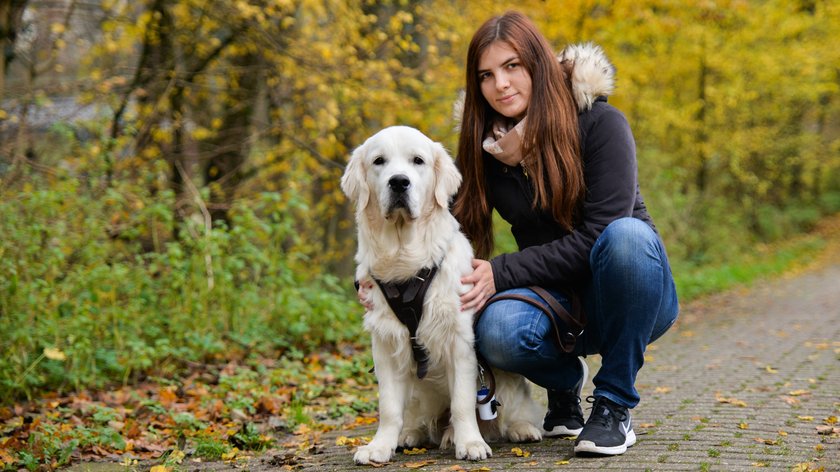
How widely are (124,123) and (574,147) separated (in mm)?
5248

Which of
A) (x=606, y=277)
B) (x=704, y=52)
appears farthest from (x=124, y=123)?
(x=704, y=52)

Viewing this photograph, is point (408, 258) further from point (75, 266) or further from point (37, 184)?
point (37, 184)

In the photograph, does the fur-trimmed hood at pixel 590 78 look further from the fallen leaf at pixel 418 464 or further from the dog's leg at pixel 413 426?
the fallen leaf at pixel 418 464

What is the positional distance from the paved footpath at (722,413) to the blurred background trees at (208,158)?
2.08 metres

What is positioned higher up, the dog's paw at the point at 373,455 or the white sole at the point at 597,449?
the white sole at the point at 597,449

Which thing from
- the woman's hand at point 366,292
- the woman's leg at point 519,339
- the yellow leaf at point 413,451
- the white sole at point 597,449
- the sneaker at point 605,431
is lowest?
the yellow leaf at point 413,451

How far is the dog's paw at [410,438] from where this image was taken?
349cm

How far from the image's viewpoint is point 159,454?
3801mm

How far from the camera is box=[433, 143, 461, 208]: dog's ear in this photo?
3420 mm

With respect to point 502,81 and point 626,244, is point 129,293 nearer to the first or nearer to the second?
point 502,81

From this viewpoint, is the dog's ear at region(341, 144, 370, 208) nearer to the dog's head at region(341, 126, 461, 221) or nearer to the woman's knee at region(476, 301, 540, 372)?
the dog's head at region(341, 126, 461, 221)

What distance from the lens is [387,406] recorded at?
3279 millimetres

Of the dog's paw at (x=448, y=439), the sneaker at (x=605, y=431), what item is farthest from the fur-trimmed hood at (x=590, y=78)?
the dog's paw at (x=448, y=439)

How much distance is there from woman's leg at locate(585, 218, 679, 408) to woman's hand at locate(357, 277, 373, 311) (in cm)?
94
